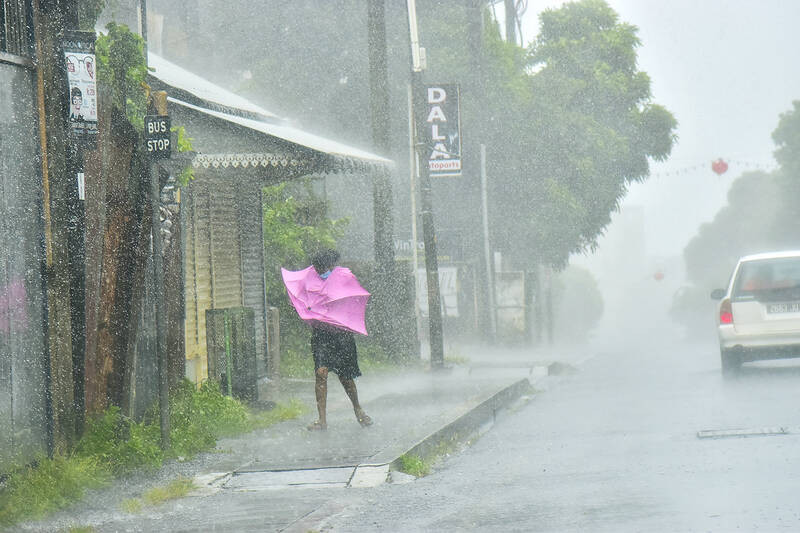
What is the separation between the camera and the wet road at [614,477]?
6238 mm

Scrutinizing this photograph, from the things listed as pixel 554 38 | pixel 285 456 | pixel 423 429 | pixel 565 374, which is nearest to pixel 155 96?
pixel 285 456

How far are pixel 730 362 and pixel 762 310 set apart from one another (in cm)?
103

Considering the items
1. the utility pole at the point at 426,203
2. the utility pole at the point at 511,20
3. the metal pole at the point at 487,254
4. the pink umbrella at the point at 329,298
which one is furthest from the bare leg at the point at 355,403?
the utility pole at the point at 511,20

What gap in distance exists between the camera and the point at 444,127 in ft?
64.4

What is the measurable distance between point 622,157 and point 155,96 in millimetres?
30251

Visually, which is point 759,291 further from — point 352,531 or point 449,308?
point 449,308

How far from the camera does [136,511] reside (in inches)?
278

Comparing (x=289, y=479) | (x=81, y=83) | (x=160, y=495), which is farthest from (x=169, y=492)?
(x=81, y=83)

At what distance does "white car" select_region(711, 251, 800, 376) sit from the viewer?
1504 cm

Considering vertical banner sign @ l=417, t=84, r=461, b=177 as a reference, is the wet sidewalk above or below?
below

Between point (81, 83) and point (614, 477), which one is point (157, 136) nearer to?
point (81, 83)

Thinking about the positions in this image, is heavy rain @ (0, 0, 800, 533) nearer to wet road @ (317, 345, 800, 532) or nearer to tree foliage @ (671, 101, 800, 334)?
wet road @ (317, 345, 800, 532)

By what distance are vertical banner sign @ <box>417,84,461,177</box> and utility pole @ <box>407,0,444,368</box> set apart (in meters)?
0.92

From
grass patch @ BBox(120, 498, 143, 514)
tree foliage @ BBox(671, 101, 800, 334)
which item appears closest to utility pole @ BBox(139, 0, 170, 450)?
grass patch @ BBox(120, 498, 143, 514)
